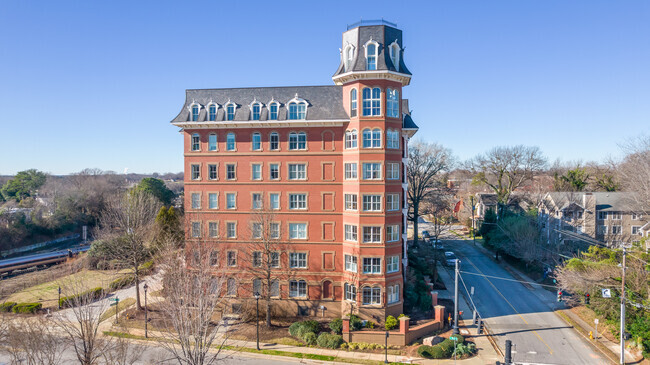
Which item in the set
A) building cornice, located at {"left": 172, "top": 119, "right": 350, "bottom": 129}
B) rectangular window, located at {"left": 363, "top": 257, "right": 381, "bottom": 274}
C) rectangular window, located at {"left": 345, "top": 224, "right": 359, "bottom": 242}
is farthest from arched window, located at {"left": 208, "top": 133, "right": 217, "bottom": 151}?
rectangular window, located at {"left": 363, "top": 257, "right": 381, "bottom": 274}

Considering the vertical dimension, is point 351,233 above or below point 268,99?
below

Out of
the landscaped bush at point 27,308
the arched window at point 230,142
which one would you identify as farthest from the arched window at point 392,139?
the landscaped bush at point 27,308

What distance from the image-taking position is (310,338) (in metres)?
27.2

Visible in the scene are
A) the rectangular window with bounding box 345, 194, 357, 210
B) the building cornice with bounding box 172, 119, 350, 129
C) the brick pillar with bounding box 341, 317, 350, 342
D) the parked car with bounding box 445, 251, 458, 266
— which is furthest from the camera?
the parked car with bounding box 445, 251, 458, 266

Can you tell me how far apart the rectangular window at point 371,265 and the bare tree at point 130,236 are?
18882 mm

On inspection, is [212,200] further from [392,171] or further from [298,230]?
[392,171]

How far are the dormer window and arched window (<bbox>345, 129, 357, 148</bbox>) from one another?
5.06m

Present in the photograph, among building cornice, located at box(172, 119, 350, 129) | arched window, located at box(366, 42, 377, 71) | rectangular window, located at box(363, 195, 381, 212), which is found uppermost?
arched window, located at box(366, 42, 377, 71)

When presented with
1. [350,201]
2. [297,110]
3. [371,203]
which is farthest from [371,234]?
[297,110]

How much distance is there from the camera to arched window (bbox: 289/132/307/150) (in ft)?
105

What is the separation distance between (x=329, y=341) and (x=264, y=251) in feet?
28.4

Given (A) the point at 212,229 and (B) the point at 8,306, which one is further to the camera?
(B) the point at 8,306

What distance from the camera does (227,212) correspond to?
108 feet

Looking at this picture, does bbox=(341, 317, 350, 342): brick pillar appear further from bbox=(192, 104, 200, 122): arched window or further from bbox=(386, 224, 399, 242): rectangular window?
bbox=(192, 104, 200, 122): arched window
